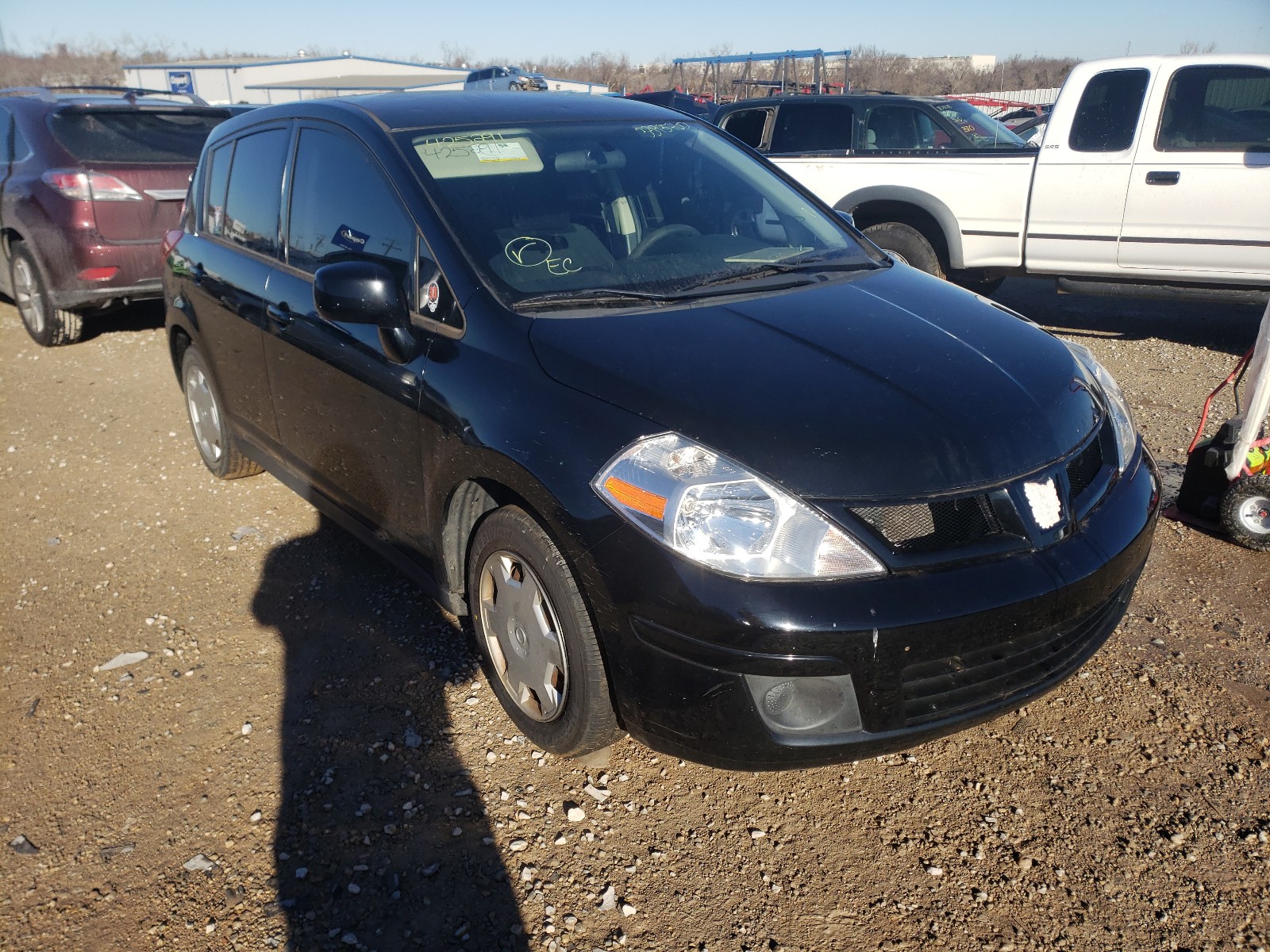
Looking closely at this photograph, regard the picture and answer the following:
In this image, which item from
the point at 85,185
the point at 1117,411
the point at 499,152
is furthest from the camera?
the point at 85,185

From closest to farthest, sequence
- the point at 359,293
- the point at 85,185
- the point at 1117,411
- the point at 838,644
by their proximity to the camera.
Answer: the point at 838,644
the point at 359,293
the point at 1117,411
the point at 85,185

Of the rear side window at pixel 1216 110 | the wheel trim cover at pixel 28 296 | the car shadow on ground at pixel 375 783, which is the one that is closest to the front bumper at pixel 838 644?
the car shadow on ground at pixel 375 783

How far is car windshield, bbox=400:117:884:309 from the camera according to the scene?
280cm

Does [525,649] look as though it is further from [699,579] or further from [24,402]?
[24,402]

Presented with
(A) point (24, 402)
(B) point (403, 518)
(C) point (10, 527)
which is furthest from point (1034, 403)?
(A) point (24, 402)

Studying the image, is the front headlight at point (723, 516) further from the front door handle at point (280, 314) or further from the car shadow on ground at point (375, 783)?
the front door handle at point (280, 314)

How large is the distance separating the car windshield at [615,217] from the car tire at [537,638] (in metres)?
0.69

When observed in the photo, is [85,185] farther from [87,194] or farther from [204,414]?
[204,414]

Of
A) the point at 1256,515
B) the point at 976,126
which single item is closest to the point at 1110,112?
the point at 976,126

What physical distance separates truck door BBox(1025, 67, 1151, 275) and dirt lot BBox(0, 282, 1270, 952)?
12.3ft

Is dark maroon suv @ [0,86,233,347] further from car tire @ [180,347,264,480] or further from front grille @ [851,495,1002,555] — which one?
front grille @ [851,495,1002,555]

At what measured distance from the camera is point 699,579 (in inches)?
81.6

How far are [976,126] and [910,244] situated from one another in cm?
126

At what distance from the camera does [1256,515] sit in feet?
12.2
